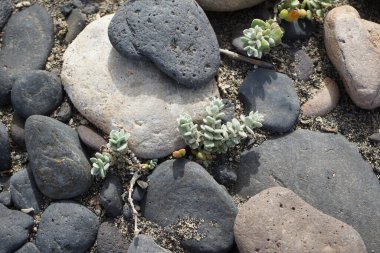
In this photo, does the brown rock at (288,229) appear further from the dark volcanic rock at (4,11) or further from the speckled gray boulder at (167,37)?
the dark volcanic rock at (4,11)

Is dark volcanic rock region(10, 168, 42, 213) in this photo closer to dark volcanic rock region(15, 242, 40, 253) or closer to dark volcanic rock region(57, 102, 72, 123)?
dark volcanic rock region(15, 242, 40, 253)

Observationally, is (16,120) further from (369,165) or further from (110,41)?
(369,165)

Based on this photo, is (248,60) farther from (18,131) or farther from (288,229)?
(18,131)

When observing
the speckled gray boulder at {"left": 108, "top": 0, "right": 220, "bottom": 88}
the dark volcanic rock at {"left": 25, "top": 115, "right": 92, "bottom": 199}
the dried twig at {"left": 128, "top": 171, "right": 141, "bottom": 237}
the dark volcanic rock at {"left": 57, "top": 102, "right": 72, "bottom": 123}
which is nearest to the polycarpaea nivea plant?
the speckled gray boulder at {"left": 108, "top": 0, "right": 220, "bottom": 88}

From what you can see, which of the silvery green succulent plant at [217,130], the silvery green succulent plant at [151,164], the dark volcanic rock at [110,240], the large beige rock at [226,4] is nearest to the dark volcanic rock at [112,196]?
Result: the dark volcanic rock at [110,240]

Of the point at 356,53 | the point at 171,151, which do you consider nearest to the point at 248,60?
the point at 356,53

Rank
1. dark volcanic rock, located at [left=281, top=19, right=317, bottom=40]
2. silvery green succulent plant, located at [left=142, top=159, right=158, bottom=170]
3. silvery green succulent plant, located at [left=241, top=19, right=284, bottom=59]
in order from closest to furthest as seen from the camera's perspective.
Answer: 1. silvery green succulent plant, located at [left=142, top=159, right=158, bottom=170]
2. silvery green succulent plant, located at [left=241, top=19, right=284, bottom=59]
3. dark volcanic rock, located at [left=281, top=19, right=317, bottom=40]

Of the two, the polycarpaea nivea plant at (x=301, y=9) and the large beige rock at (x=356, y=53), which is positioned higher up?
the polycarpaea nivea plant at (x=301, y=9)

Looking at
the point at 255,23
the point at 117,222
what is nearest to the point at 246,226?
the point at 117,222
